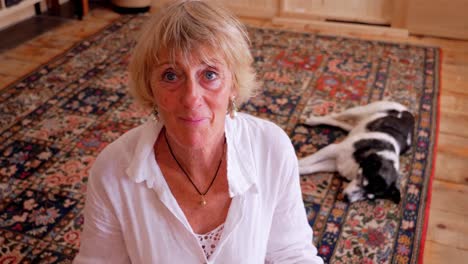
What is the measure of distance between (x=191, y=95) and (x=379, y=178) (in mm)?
1405

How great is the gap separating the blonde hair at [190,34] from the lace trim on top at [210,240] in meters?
0.35

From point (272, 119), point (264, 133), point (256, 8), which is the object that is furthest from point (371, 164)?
point (256, 8)

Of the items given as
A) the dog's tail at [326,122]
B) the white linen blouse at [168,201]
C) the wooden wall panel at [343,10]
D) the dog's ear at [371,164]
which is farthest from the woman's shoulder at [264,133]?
the wooden wall panel at [343,10]

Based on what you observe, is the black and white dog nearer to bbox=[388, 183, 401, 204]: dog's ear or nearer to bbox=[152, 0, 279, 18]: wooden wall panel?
bbox=[388, 183, 401, 204]: dog's ear

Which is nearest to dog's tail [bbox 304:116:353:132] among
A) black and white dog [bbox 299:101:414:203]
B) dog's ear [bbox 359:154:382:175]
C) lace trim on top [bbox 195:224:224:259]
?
black and white dog [bbox 299:101:414:203]

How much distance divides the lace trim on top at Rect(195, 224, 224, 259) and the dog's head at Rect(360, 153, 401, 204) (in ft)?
4.00

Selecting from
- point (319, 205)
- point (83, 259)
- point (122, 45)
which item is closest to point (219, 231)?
point (83, 259)

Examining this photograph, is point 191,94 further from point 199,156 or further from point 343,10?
point 343,10

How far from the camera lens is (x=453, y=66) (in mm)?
3557

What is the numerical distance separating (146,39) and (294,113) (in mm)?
1986

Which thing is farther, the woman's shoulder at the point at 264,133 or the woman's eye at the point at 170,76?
the woman's shoulder at the point at 264,133

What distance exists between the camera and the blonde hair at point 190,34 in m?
0.98

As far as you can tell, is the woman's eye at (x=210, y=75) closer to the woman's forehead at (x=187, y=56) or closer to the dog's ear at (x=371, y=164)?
the woman's forehead at (x=187, y=56)

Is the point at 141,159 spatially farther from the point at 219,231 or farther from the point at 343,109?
the point at 343,109
